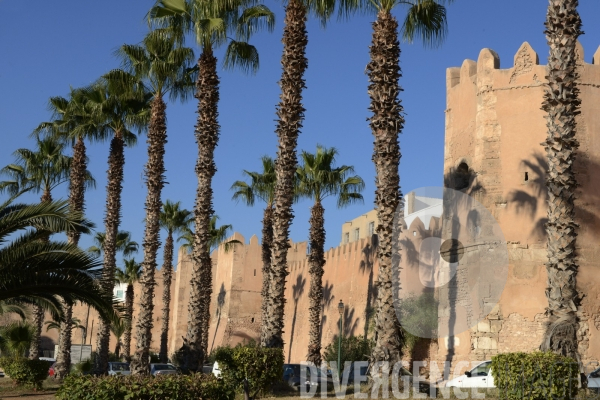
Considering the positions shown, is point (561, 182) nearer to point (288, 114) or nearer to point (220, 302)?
point (288, 114)

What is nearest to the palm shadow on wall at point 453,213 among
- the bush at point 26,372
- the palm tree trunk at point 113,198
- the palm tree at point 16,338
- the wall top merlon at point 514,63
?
the wall top merlon at point 514,63

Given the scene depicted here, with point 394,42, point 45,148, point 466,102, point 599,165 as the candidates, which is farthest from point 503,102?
point 45,148

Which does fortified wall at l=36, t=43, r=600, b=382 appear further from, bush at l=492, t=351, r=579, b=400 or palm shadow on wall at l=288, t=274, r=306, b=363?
palm shadow on wall at l=288, t=274, r=306, b=363

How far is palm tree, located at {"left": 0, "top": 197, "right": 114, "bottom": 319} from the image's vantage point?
11.3 meters

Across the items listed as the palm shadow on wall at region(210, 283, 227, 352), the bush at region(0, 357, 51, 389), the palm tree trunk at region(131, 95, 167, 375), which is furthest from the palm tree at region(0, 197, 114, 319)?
the palm shadow on wall at region(210, 283, 227, 352)

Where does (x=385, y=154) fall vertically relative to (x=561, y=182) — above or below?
above

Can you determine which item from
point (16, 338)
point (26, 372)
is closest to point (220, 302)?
point (16, 338)

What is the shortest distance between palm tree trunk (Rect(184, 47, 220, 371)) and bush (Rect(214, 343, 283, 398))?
12.0ft

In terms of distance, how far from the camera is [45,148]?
28844 millimetres

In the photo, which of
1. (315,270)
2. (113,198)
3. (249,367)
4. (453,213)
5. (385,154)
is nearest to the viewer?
(249,367)

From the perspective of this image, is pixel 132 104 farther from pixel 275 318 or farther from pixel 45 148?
pixel 275 318

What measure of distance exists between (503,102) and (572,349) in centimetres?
1064

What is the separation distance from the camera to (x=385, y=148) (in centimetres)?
1527

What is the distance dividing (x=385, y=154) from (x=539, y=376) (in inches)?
230
